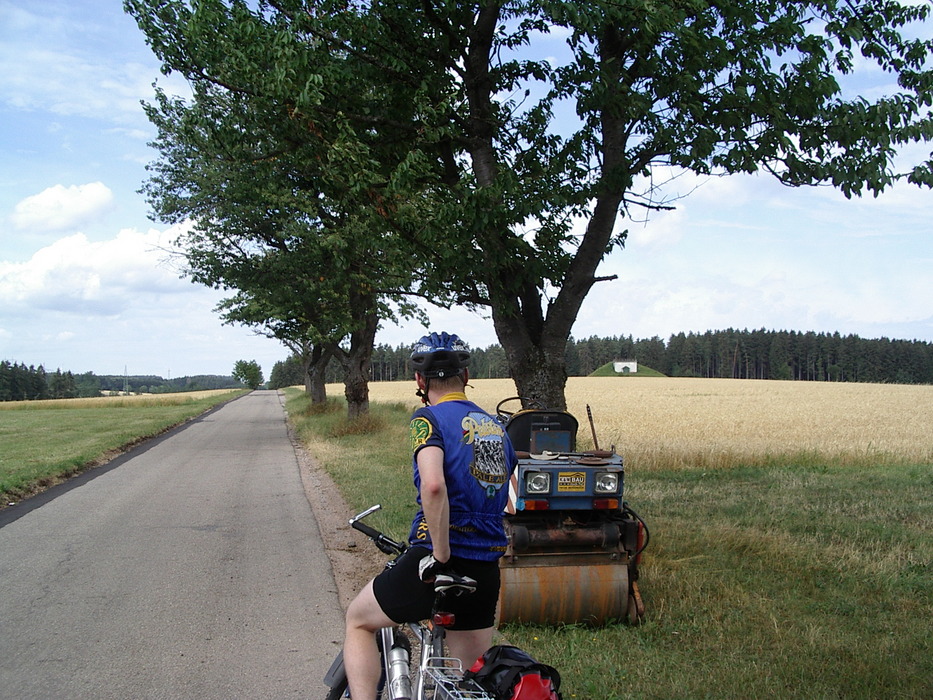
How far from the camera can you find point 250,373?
133m

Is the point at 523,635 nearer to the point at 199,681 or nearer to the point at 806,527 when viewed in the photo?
the point at 199,681

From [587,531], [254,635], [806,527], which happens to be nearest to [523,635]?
[587,531]

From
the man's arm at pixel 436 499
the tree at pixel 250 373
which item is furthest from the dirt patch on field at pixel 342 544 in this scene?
the tree at pixel 250 373

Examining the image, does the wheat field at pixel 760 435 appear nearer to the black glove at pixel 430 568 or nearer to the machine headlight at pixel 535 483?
the machine headlight at pixel 535 483

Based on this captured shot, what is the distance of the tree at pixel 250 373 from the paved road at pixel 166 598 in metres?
125

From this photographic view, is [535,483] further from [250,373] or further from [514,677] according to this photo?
[250,373]

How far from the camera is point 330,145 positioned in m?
7.65

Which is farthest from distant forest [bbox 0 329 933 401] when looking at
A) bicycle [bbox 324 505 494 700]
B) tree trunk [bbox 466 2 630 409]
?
bicycle [bbox 324 505 494 700]

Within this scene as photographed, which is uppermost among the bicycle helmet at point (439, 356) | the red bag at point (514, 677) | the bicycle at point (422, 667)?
the bicycle helmet at point (439, 356)

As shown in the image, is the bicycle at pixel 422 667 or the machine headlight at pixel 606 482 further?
the machine headlight at pixel 606 482

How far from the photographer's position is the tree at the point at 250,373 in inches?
5241

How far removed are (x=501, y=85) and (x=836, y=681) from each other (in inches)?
254

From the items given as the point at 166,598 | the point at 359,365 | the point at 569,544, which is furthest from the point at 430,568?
the point at 359,365

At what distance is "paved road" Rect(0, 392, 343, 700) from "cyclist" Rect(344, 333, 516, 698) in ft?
5.61
